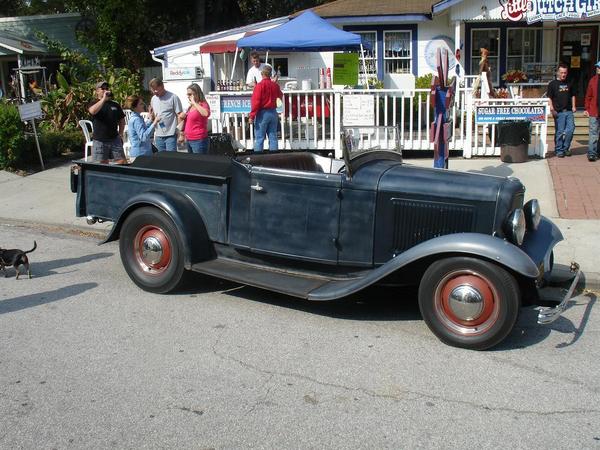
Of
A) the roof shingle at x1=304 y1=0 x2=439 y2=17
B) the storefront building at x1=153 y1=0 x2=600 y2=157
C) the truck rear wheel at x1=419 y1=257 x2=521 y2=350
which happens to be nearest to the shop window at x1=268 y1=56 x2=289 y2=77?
the storefront building at x1=153 y1=0 x2=600 y2=157

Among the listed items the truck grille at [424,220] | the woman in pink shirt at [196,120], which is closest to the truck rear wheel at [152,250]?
the truck grille at [424,220]

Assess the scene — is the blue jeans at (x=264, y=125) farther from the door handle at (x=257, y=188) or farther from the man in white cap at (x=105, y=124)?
the door handle at (x=257, y=188)

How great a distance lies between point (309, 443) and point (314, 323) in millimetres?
1860

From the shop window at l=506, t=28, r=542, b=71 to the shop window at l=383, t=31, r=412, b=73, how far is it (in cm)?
253

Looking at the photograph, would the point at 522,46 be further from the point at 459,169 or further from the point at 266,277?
the point at 266,277

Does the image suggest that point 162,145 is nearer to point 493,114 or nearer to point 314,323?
point 314,323

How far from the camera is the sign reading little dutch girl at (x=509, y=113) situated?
11.9m

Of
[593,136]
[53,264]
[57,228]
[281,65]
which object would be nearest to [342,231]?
[53,264]

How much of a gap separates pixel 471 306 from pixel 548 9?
37.8 feet

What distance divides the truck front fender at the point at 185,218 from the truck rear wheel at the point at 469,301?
6.65 feet

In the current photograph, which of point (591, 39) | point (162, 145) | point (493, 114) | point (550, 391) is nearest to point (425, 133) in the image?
point (493, 114)

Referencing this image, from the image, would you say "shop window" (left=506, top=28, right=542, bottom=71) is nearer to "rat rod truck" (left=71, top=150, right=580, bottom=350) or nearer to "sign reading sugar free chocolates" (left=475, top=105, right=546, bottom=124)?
"sign reading sugar free chocolates" (left=475, top=105, right=546, bottom=124)

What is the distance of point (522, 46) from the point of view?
17.4 metres

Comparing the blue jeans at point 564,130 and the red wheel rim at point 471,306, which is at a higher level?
the blue jeans at point 564,130
